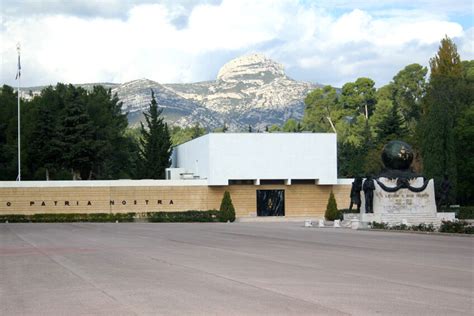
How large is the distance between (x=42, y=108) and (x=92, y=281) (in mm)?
62876

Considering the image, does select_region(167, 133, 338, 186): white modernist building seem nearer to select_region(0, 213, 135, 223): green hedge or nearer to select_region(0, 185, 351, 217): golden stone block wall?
select_region(0, 185, 351, 217): golden stone block wall

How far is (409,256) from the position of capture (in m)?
23.6

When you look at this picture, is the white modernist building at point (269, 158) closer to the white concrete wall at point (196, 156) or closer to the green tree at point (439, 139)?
the white concrete wall at point (196, 156)

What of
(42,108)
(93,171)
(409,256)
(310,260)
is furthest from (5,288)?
(93,171)

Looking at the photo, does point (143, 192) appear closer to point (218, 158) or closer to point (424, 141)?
point (218, 158)

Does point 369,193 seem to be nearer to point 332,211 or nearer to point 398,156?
point 398,156

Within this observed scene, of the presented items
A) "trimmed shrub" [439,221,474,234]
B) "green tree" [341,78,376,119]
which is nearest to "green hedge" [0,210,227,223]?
"trimmed shrub" [439,221,474,234]

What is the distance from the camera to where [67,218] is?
6350 centimetres

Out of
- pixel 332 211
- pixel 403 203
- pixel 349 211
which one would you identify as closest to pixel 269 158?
pixel 332 211

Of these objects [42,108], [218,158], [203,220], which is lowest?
[203,220]

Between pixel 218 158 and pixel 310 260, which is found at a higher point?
pixel 218 158

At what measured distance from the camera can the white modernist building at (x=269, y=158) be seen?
224 ft

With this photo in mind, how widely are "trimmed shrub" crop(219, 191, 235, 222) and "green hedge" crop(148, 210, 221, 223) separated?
425 millimetres

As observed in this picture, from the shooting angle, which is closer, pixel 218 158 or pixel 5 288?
pixel 5 288
